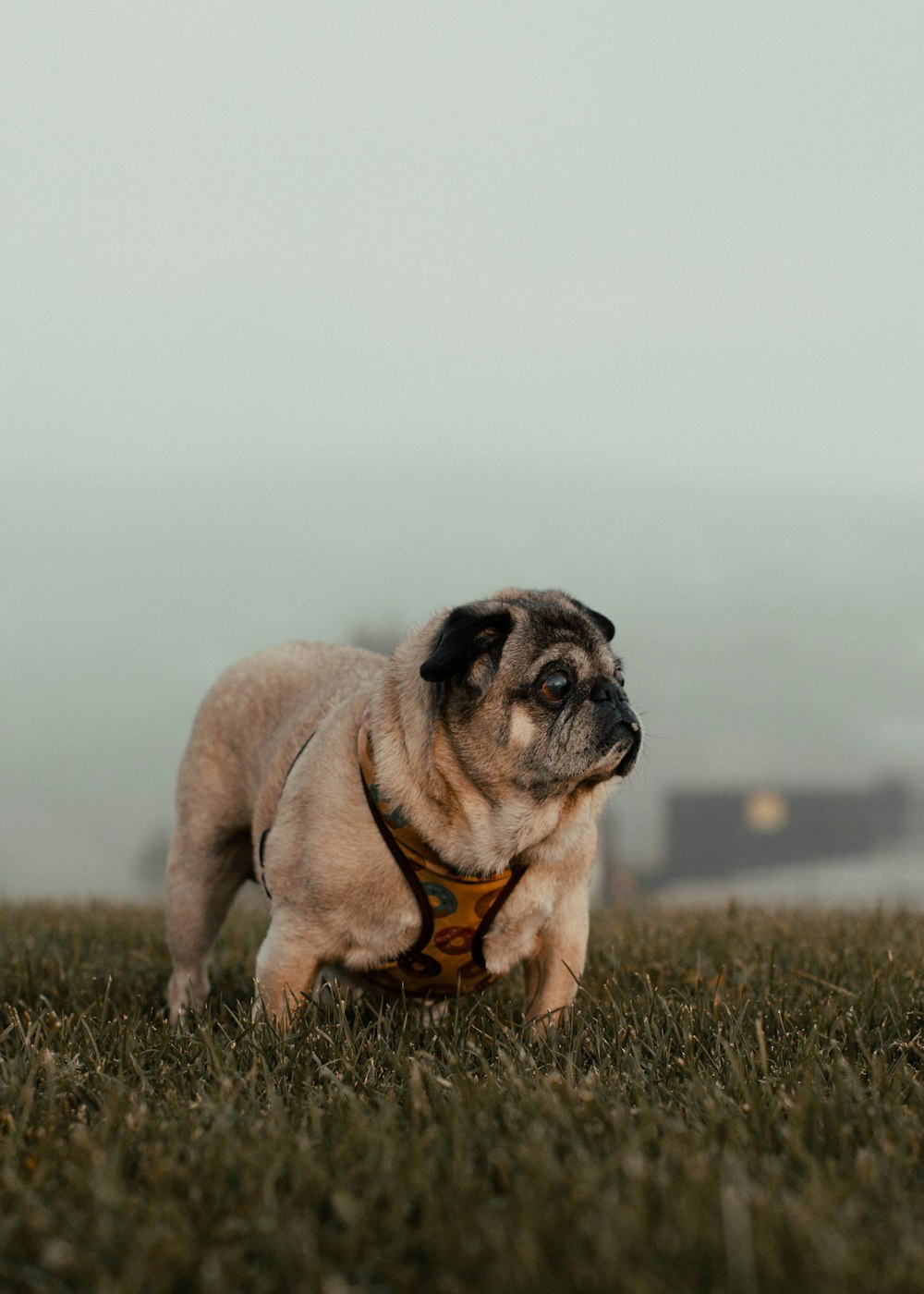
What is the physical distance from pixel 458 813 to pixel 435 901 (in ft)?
1.11

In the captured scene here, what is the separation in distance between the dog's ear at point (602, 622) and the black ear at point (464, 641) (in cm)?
51

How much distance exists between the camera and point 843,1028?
4324 millimetres

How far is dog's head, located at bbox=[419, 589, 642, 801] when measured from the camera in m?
4.25

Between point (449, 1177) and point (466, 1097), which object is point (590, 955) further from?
point (449, 1177)

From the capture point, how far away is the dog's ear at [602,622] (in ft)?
15.8

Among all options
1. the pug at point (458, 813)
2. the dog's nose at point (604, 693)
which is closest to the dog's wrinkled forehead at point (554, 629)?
the pug at point (458, 813)

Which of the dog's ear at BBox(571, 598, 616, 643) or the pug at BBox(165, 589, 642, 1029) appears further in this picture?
the dog's ear at BBox(571, 598, 616, 643)

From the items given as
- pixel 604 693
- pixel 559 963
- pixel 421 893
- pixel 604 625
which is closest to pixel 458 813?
pixel 421 893

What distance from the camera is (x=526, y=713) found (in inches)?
169

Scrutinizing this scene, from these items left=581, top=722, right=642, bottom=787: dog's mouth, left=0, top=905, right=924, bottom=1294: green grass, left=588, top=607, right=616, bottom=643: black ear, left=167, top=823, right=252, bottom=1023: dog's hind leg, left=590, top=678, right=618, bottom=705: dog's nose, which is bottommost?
left=167, top=823, right=252, bottom=1023: dog's hind leg

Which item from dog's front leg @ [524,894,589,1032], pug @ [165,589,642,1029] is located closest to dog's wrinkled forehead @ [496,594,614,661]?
pug @ [165,589,642,1029]

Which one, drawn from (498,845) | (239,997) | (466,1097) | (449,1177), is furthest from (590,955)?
(449,1177)

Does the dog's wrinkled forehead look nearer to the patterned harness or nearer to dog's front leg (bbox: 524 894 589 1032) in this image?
the patterned harness

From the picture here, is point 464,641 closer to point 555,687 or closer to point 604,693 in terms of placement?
point 555,687
